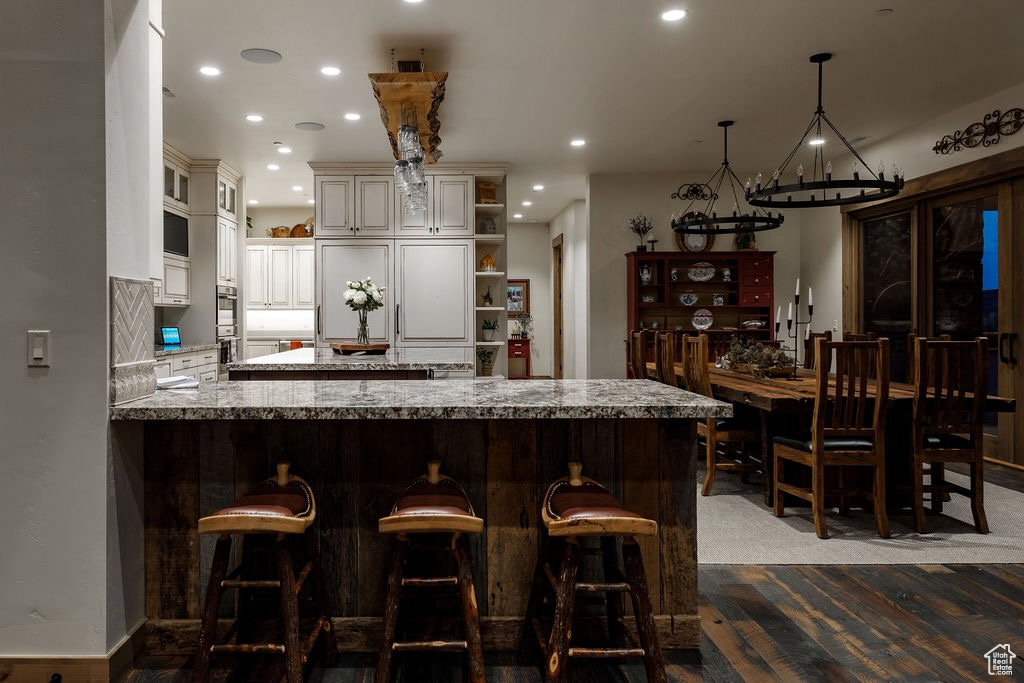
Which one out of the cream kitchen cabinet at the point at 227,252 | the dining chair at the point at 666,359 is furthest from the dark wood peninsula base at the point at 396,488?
the cream kitchen cabinet at the point at 227,252

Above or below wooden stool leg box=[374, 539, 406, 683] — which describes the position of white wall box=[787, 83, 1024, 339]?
above

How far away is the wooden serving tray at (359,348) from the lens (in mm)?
4695

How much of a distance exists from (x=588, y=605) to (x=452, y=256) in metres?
5.30

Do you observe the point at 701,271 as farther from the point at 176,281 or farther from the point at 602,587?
the point at 602,587

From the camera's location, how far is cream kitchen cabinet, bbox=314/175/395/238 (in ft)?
23.2

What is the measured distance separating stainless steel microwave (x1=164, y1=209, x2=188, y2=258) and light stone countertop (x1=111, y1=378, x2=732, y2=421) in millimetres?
4937

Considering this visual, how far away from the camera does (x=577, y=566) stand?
1.89m

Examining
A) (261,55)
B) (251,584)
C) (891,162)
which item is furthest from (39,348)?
(891,162)

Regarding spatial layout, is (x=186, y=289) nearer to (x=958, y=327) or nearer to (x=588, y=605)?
(x=588, y=605)

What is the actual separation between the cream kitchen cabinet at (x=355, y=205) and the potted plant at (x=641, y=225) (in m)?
2.75

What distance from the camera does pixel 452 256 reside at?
711cm

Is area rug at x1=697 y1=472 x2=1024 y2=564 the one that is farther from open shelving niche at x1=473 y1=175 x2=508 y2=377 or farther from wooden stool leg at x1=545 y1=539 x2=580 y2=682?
open shelving niche at x1=473 y1=175 x2=508 y2=377

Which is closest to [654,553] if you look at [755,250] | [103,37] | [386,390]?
[386,390]

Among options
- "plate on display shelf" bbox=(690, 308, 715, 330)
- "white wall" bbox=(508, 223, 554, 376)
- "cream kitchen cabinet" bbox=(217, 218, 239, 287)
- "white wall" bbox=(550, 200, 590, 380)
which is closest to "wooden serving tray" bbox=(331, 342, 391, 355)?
"cream kitchen cabinet" bbox=(217, 218, 239, 287)
